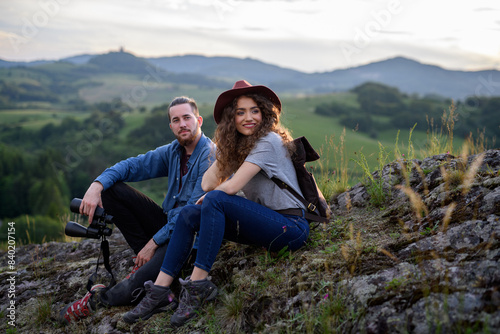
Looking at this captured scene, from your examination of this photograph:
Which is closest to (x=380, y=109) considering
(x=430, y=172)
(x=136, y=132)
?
(x=136, y=132)

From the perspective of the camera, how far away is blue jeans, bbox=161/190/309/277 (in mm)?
2871

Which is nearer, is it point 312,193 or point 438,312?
point 438,312

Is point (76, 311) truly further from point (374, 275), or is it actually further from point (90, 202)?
point (374, 275)

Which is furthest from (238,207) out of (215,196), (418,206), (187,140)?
(418,206)

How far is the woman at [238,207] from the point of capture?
2.90 meters

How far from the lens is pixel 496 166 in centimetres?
346

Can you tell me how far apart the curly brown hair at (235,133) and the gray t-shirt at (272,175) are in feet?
0.38

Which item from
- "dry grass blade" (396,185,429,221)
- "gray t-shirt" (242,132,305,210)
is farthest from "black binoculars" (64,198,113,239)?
"dry grass blade" (396,185,429,221)

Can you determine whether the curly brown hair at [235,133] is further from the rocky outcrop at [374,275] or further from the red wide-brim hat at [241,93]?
the rocky outcrop at [374,275]

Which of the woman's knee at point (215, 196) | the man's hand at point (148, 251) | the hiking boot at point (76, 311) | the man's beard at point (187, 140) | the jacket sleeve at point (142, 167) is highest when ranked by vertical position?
→ the man's beard at point (187, 140)

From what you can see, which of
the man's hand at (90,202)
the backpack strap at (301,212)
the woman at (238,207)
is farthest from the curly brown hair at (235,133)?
the man's hand at (90,202)

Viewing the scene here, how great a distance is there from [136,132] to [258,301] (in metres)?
74.8

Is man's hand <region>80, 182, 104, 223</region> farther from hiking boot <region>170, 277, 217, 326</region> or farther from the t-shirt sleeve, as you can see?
the t-shirt sleeve

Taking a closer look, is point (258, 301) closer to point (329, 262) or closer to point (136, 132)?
point (329, 262)
